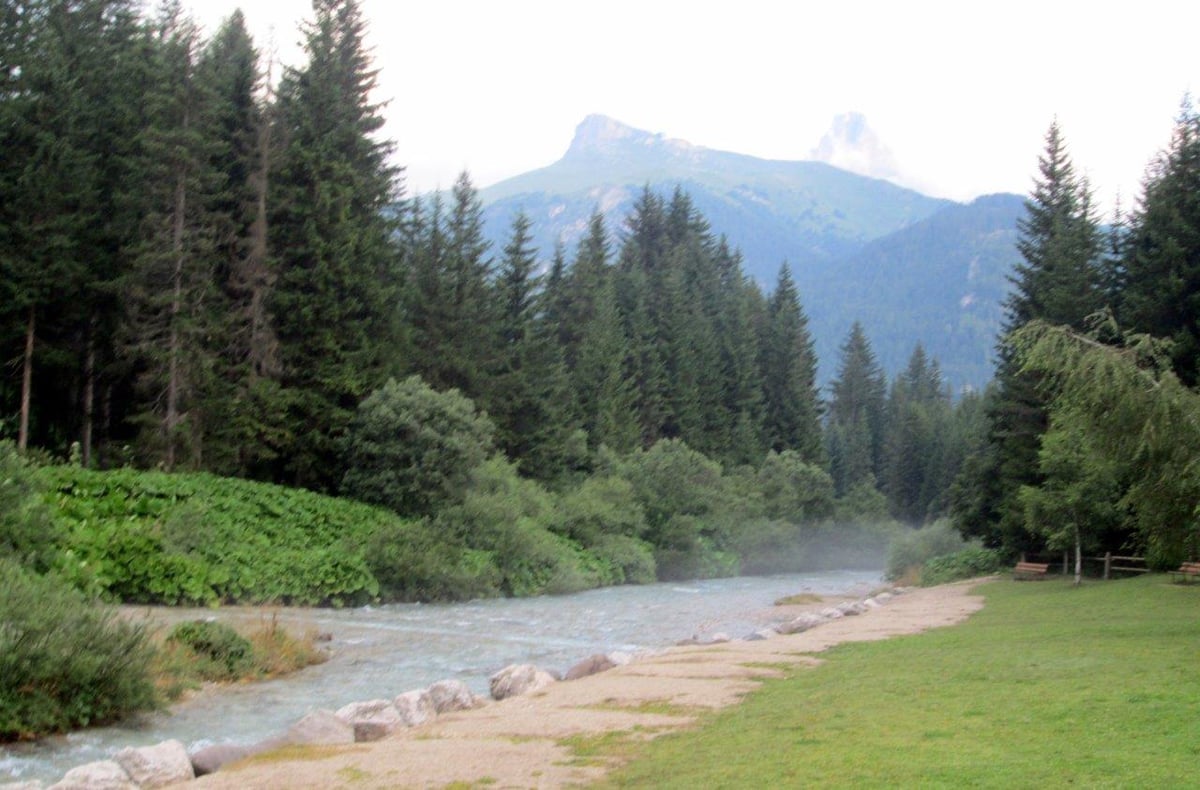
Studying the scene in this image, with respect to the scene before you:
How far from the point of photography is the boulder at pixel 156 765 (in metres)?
10.9

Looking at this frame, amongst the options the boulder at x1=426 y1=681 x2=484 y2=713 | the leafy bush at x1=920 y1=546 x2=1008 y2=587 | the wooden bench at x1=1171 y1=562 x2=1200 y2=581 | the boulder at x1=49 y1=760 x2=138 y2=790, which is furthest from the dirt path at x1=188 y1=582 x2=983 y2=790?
the leafy bush at x1=920 y1=546 x2=1008 y2=587

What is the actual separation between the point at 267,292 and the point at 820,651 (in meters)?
28.4

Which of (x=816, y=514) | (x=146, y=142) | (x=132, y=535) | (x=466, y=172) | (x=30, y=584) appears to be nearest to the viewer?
(x=30, y=584)

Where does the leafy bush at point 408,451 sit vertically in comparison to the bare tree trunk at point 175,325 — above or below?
below

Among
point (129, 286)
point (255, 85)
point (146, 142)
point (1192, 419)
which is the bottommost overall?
point (1192, 419)

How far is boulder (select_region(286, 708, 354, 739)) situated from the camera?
12.7m

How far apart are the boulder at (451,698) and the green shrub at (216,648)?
4.93 m

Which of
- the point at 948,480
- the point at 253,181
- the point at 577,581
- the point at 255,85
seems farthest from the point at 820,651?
the point at 948,480

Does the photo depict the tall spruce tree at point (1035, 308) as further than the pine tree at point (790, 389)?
No

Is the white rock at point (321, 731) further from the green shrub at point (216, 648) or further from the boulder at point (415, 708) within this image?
the green shrub at point (216, 648)

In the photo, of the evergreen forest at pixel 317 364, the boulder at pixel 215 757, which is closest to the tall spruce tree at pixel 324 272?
the evergreen forest at pixel 317 364

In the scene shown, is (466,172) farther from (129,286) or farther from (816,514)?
(816,514)

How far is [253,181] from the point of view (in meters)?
42.4

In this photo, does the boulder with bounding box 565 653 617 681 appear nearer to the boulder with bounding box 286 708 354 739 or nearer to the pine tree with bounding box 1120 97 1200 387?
the boulder with bounding box 286 708 354 739
